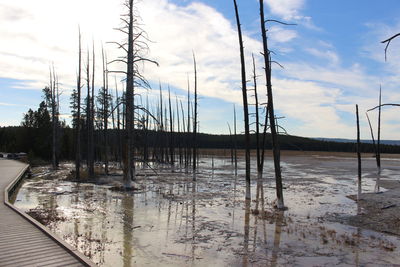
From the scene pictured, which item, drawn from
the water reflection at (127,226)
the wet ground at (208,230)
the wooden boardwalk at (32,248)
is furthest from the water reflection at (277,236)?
the wooden boardwalk at (32,248)

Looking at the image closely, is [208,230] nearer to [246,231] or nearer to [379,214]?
[246,231]

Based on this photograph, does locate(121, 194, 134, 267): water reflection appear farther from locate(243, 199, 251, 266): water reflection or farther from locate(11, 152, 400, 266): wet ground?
locate(243, 199, 251, 266): water reflection

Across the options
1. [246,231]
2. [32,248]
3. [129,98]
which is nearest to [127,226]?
[246,231]

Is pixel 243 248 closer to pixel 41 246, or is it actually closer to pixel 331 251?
pixel 331 251

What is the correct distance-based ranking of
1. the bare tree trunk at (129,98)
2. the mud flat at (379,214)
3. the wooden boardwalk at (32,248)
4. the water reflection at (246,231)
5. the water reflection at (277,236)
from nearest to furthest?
the wooden boardwalk at (32,248), the water reflection at (277,236), the water reflection at (246,231), the mud flat at (379,214), the bare tree trunk at (129,98)

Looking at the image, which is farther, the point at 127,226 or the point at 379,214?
the point at 379,214

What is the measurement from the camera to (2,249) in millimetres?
7441

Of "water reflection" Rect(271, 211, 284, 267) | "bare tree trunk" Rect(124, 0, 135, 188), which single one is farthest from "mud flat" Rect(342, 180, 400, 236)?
"bare tree trunk" Rect(124, 0, 135, 188)

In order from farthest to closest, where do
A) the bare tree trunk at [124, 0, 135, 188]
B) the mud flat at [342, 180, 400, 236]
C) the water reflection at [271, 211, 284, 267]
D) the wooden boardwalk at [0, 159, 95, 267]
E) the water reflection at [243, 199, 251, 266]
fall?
the bare tree trunk at [124, 0, 135, 188] → the mud flat at [342, 180, 400, 236] → the water reflection at [243, 199, 251, 266] → the water reflection at [271, 211, 284, 267] → the wooden boardwalk at [0, 159, 95, 267]

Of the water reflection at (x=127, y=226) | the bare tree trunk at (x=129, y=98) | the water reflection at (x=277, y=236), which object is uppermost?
the bare tree trunk at (x=129, y=98)

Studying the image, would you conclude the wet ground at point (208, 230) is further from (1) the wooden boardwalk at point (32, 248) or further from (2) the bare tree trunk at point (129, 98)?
(2) the bare tree trunk at point (129, 98)

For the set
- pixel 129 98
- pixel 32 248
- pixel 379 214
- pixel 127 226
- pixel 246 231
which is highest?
pixel 129 98

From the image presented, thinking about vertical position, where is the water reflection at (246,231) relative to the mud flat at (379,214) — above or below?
above

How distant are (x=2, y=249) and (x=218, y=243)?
5.19 metres
